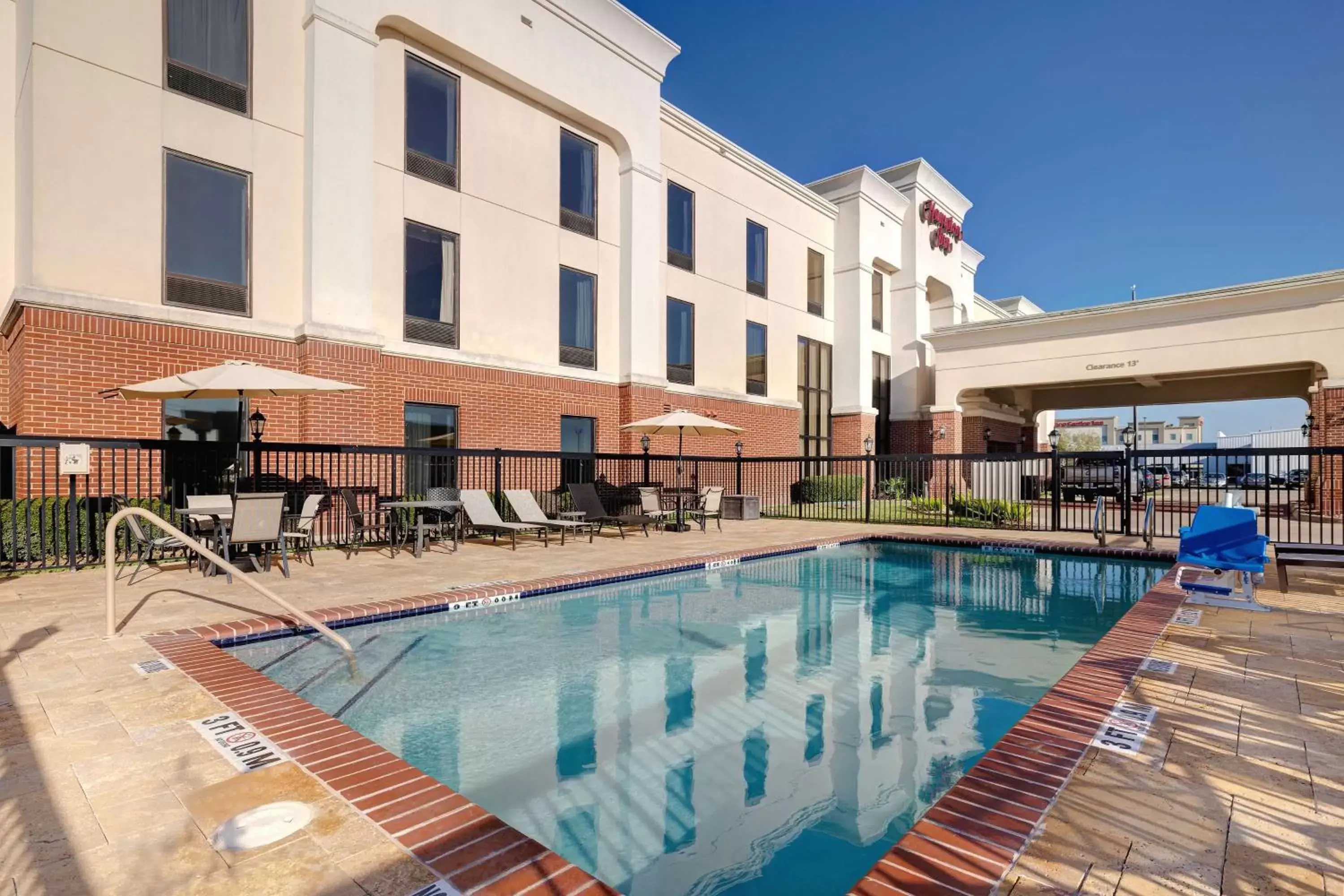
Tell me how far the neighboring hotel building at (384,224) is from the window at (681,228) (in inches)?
4.1

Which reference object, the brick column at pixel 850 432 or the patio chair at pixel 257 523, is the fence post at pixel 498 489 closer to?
the patio chair at pixel 257 523

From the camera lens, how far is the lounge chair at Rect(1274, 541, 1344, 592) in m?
5.88

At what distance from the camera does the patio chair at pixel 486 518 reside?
9.96 meters

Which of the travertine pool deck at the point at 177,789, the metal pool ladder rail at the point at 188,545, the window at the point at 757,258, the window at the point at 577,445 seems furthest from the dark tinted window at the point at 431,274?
the window at the point at 757,258

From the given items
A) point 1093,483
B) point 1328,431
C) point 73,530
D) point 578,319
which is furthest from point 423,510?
point 1093,483

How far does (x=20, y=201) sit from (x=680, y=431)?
34.5 feet

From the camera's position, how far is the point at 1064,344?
21.2m

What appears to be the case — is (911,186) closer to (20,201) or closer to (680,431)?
(680,431)

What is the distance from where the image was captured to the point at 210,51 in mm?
10148

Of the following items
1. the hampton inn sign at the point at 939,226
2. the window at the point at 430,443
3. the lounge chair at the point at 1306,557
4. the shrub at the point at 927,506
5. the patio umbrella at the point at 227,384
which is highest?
the hampton inn sign at the point at 939,226

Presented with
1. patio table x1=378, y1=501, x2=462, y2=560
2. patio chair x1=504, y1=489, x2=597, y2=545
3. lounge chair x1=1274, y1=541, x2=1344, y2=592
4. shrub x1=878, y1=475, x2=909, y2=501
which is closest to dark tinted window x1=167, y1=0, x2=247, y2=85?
patio table x1=378, y1=501, x2=462, y2=560

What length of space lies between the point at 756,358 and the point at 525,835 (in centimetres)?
1908

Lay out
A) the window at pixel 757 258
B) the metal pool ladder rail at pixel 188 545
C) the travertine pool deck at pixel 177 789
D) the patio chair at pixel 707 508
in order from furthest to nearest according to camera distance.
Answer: the window at pixel 757 258 → the patio chair at pixel 707 508 → the metal pool ladder rail at pixel 188 545 → the travertine pool deck at pixel 177 789

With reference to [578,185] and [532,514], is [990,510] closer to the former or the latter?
[532,514]
